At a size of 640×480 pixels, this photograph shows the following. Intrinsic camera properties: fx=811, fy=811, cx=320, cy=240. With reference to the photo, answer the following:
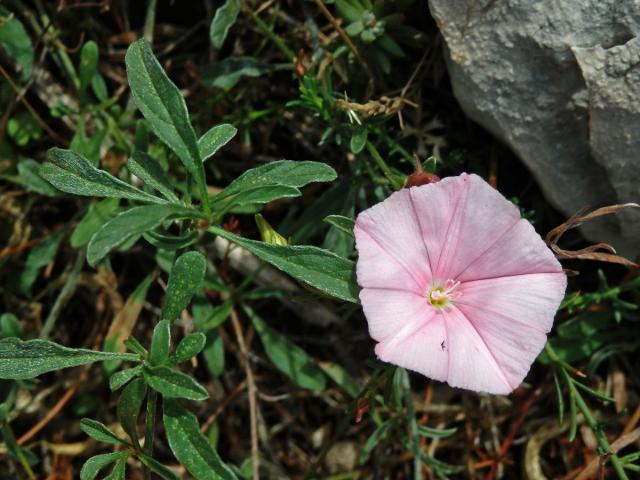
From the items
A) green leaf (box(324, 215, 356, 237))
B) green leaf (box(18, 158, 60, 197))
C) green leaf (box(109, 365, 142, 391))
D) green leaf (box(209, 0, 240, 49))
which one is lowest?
green leaf (box(109, 365, 142, 391))

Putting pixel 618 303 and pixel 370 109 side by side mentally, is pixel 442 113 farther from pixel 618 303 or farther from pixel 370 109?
pixel 618 303

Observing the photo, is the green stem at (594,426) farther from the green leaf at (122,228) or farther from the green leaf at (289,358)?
the green leaf at (122,228)

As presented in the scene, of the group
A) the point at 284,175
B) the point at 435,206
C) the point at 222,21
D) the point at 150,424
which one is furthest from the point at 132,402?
the point at 222,21

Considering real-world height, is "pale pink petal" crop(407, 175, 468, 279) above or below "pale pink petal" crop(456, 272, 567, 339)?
above

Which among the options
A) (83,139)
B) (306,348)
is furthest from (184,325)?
(83,139)

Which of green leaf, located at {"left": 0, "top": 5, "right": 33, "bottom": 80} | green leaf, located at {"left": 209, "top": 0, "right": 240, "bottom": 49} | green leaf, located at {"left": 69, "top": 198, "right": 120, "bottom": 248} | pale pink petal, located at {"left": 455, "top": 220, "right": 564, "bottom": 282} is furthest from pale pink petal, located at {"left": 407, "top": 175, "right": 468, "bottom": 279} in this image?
green leaf, located at {"left": 0, "top": 5, "right": 33, "bottom": 80}

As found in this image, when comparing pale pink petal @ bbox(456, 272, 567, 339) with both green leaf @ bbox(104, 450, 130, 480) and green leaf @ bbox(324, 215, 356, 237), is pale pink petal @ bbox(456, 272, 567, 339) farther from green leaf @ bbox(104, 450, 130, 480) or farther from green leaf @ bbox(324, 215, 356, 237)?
green leaf @ bbox(104, 450, 130, 480)
